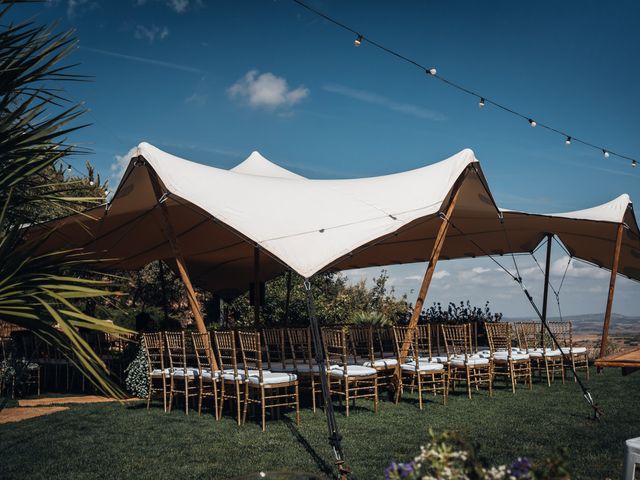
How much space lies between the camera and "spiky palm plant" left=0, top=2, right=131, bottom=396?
3426mm

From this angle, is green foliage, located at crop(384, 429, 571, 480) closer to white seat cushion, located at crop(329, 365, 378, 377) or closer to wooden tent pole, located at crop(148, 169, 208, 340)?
white seat cushion, located at crop(329, 365, 378, 377)

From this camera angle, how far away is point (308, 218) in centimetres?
646

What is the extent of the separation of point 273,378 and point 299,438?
78 centimetres

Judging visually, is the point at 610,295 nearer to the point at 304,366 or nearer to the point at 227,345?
the point at 304,366

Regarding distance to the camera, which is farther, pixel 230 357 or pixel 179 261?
pixel 179 261

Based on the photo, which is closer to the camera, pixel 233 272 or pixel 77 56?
pixel 77 56

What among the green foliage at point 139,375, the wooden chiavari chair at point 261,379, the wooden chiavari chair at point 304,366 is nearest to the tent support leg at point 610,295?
the wooden chiavari chair at point 304,366

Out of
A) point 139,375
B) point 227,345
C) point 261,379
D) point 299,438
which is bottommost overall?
point 299,438

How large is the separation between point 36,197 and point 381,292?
13.7 m

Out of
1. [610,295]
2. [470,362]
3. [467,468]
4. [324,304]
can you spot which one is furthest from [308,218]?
[324,304]

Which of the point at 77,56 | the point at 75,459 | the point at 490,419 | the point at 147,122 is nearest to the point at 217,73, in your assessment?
the point at 147,122

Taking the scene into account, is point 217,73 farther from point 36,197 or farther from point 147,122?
point 36,197

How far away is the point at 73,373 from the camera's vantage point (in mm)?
9906

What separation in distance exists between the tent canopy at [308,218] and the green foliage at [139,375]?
2004 mm
